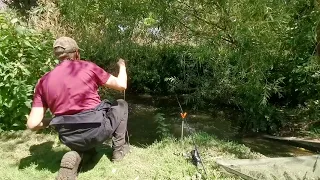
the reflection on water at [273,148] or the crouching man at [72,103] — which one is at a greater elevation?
the crouching man at [72,103]

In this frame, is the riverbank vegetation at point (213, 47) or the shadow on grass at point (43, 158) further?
the riverbank vegetation at point (213, 47)

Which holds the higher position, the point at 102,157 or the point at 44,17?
the point at 44,17

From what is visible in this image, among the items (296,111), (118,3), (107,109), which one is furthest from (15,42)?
(296,111)

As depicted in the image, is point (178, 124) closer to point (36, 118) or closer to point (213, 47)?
point (213, 47)

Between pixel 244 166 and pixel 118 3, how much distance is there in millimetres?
2724

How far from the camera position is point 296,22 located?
4.70 metres

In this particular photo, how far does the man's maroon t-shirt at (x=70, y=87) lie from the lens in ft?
10.8

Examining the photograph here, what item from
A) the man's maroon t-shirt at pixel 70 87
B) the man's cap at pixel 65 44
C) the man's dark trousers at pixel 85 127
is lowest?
the man's dark trousers at pixel 85 127

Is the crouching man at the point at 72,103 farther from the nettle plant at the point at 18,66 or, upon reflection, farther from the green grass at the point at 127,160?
the nettle plant at the point at 18,66

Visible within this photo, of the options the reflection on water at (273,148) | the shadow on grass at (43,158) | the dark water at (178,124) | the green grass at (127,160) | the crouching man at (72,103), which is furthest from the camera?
the dark water at (178,124)

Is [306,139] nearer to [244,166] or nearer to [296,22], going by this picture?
[296,22]

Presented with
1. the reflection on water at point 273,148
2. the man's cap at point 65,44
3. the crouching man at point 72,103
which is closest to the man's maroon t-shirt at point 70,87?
the crouching man at point 72,103

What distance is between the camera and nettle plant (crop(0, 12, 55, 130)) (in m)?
4.50

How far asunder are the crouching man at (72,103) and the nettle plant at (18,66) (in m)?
1.27
